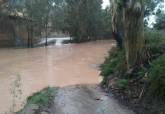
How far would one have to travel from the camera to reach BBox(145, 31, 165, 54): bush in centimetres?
823

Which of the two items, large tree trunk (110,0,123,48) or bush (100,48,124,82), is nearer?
large tree trunk (110,0,123,48)

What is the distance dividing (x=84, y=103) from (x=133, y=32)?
7.58 ft

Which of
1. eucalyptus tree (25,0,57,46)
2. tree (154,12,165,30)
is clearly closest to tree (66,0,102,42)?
eucalyptus tree (25,0,57,46)

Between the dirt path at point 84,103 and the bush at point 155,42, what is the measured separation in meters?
1.57

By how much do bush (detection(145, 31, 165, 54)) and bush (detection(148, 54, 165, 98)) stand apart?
135cm

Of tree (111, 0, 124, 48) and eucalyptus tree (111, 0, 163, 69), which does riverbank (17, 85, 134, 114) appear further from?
tree (111, 0, 124, 48)

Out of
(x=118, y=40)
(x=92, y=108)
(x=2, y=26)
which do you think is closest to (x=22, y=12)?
(x=2, y=26)

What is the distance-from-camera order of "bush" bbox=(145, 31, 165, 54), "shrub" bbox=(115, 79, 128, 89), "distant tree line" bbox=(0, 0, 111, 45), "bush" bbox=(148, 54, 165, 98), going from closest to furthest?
"bush" bbox=(148, 54, 165, 98)
"shrub" bbox=(115, 79, 128, 89)
"bush" bbox=(145, 31, 165, 54)
"distant tree line" bbox=(0, 0, 111, 45)

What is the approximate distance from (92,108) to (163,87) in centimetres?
151

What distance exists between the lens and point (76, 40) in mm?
50500

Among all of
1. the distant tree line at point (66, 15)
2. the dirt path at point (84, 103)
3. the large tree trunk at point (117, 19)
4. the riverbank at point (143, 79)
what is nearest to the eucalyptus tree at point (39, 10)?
the distant tree line at point (66, 15)

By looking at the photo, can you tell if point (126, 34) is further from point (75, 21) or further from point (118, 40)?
point (75, 21)

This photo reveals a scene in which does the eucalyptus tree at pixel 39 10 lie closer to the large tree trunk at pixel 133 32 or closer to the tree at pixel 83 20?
the tree at pixel 83 20

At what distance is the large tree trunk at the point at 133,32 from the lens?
8336mm
